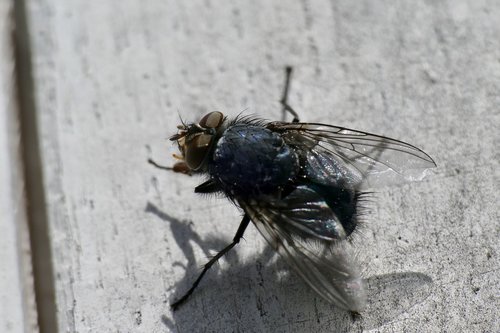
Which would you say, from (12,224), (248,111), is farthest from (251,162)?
(12,224)

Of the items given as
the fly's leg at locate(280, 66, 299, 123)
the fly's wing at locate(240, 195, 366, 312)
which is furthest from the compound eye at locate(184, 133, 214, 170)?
the fly's leg at locate(280, 66, 299, 123)

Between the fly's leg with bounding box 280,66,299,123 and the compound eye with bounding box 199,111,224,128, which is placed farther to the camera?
the fly's leg with bounding box 280,66,299,123

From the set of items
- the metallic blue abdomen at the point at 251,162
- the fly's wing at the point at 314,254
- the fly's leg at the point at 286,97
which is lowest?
the fly's leg at the point at 286,97

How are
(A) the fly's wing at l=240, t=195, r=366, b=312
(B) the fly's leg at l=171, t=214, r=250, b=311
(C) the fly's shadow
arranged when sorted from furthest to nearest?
(B) the fly's leg at l=171, t=214, r=250, b=311, (C) the fly's shadow, (A) the fly's wing at l=240, t=195, r=366, b=312

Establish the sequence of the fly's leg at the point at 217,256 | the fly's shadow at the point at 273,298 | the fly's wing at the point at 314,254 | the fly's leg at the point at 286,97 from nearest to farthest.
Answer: the fly's wing at the point at 314,254 → the fly's shadow at the point at 273,298 → the fly's leg at the point at 217,256 → the fly's leg at the point at 286,97

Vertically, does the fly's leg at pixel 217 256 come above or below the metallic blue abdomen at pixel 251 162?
below

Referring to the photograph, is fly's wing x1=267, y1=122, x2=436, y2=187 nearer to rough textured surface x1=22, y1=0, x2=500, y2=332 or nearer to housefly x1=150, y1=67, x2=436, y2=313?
housefly x1=150, y1=67, x2=436, y2=313

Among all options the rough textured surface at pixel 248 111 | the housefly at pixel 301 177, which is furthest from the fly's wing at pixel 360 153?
the rough textured surface at pixel 248 111

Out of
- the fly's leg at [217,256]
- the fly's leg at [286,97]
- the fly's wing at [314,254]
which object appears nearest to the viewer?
the fly's wing at [314,254]

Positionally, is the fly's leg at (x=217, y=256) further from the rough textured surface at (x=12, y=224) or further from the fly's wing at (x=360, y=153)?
the rough textured surface at (x=12, y=224)
